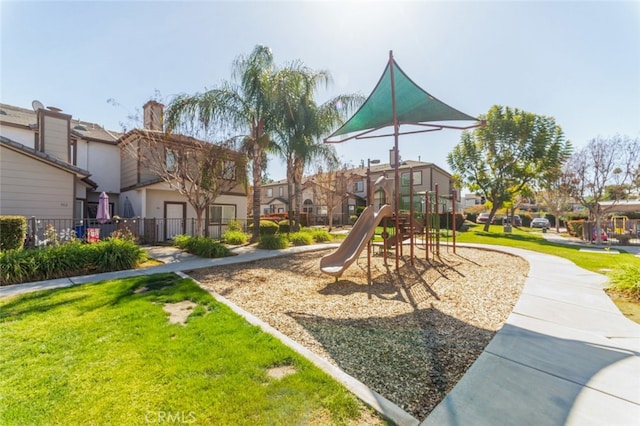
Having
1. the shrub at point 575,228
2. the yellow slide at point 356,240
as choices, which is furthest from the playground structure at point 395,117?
the shrub at point 575,228

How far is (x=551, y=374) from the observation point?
2.64 meters

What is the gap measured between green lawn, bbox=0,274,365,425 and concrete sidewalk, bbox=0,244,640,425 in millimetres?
475

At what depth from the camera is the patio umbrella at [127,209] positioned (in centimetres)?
1546

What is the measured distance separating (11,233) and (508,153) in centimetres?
2912

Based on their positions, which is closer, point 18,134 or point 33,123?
point 18,134

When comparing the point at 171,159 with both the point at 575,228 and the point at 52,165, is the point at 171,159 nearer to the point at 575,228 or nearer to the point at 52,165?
the point at 52,165

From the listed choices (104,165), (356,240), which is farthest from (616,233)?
(104,165)

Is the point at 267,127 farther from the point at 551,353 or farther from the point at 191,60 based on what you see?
the point at 551,353

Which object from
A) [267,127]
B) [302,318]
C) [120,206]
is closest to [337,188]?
[267,127]

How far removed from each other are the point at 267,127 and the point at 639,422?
13.5 metres

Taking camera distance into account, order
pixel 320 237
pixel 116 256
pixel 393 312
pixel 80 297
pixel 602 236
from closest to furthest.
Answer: pixel 393 312 → pixel 80 297 → pixel 116 256 → pixel 320 237 → pixel 602 236

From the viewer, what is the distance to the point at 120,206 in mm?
16891

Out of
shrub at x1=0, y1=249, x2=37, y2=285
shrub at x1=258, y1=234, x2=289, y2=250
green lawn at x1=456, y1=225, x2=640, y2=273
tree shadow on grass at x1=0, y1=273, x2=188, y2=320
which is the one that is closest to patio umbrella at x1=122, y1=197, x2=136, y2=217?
shrub at x1=258, y1=234, x2=289, y2=250

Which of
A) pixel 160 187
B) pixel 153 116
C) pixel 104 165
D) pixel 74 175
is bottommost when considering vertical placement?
pixel 160 187
